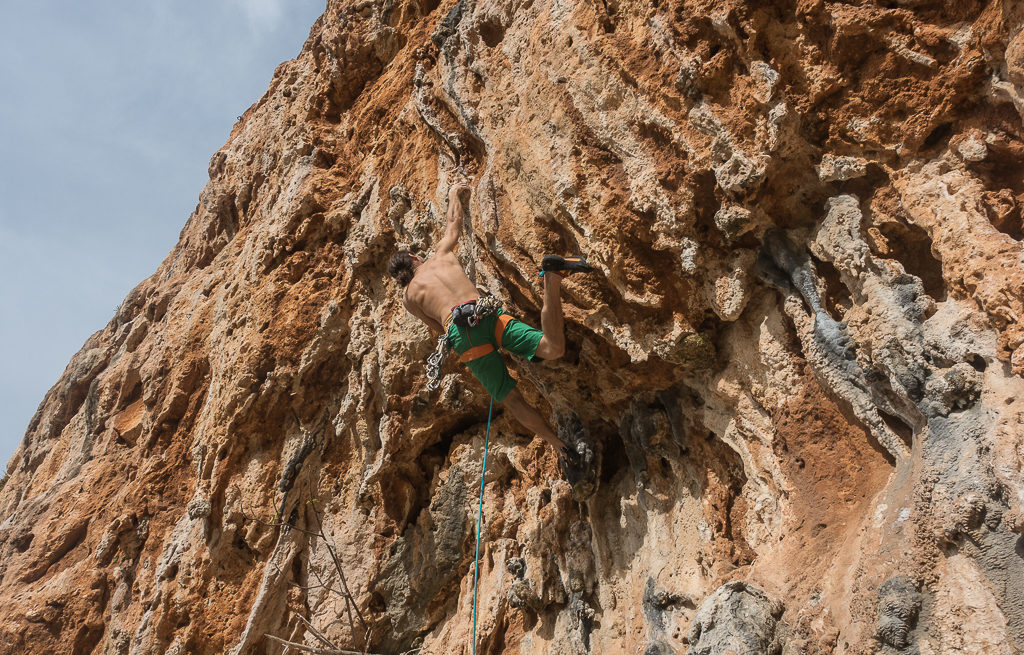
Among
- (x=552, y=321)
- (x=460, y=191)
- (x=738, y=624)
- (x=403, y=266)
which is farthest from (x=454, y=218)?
(x=738, y=624)

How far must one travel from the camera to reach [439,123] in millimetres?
5316

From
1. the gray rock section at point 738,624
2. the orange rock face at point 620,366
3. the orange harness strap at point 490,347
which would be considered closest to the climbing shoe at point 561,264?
the orange rock face at point 620,366

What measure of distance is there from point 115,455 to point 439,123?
19.6ft

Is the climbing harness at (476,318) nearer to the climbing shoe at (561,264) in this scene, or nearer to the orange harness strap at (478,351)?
the orange harness strap at (478,351)

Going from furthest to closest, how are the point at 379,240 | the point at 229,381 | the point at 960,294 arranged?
1. the point at 229,381
2. the point at 379,240
3. the point at 960,294

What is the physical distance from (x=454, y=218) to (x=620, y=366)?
1.52 m

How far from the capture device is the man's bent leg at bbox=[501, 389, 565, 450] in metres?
4.49

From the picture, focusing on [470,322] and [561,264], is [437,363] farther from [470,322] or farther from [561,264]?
[561,264]

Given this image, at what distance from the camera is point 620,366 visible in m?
4.14

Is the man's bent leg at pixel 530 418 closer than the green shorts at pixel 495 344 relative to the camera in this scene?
No

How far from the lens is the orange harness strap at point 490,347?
415 cm

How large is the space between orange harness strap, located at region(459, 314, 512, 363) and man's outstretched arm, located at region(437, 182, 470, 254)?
2.18 feet

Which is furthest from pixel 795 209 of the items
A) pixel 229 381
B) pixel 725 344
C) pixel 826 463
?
pixel 229 381

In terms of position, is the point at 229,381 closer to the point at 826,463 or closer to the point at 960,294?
the point at 826,463
